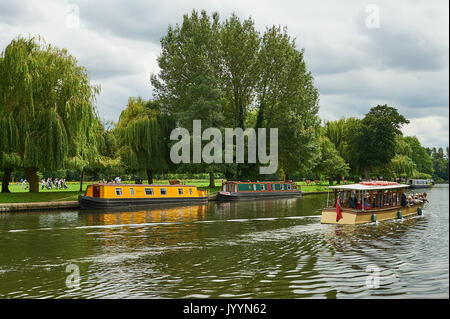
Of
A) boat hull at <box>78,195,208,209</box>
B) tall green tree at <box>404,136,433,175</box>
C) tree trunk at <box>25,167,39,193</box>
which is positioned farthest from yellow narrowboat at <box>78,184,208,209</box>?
tall green tree at <box>404,136,433,175</box>

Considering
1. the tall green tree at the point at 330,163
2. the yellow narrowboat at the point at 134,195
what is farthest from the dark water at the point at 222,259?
the tall green tree at the point at 330,163

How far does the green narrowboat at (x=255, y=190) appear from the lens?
44.5m

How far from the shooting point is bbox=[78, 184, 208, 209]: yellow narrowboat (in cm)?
3328

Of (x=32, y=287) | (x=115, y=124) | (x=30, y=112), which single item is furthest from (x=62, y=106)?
(x=32, y=287)

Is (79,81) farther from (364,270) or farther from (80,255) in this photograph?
(364,270)

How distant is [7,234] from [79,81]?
1901 cm

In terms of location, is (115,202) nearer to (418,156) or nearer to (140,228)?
(140,228)

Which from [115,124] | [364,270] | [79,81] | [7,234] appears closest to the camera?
[364,270]

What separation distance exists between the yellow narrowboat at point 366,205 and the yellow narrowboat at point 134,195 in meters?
16.6

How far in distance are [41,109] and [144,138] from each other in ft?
43.8

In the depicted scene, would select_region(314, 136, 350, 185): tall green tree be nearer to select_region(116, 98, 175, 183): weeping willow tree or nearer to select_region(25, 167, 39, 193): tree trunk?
select_region(116, 98, 175, 183): weeping willow tree

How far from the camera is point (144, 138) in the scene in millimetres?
46094

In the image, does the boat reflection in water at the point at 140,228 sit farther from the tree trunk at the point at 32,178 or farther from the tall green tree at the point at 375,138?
the tall green tree at the point at 375,138
